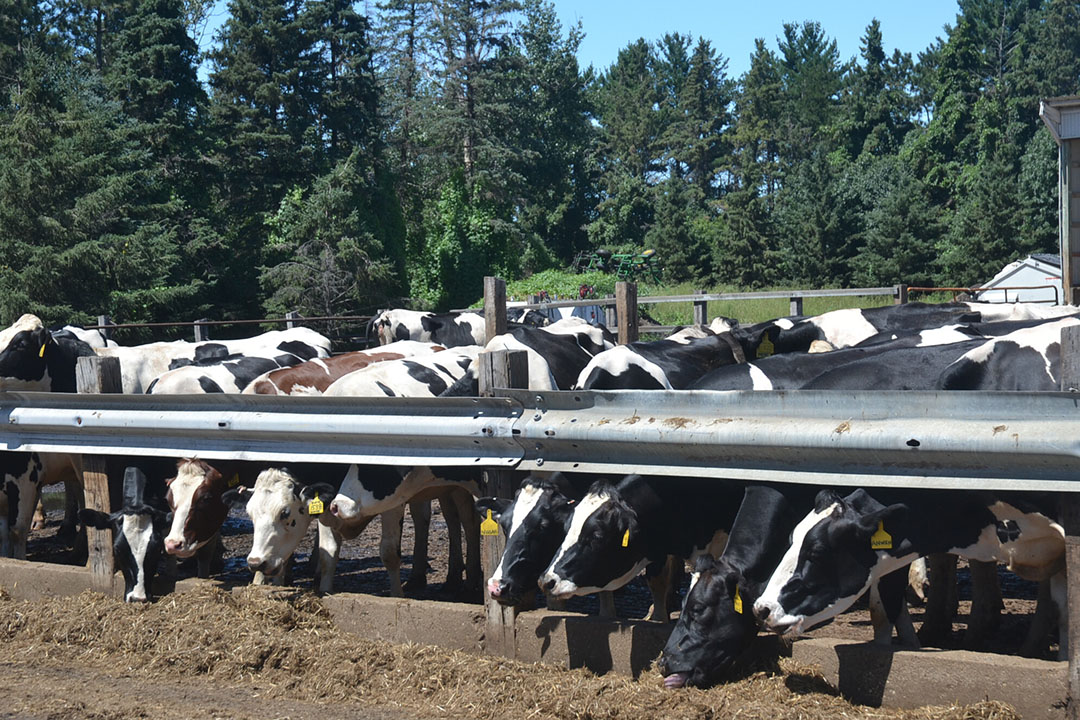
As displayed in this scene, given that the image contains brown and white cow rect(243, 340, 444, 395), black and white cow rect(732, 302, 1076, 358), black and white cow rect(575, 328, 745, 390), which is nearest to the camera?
black and white cow rect(575, 328, 745, 390)

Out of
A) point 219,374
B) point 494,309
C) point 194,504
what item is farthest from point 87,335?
point 194,504

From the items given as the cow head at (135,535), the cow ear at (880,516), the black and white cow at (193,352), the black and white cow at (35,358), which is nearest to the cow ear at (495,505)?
the cow ear at (880,516)

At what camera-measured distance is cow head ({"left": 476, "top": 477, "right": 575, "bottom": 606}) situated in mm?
5295

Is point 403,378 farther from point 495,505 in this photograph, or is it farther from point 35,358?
point 35,358

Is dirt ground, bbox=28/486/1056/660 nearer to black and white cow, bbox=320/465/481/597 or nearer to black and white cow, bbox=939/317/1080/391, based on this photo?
black and white cow, bbox=320/465/481/597

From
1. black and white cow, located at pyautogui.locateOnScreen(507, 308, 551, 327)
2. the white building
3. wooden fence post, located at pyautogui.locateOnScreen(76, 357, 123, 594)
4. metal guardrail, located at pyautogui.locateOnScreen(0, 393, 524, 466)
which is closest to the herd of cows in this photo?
wooden fence post, located at pyautogui.locateOnScreen(76, 357, 123, 594)

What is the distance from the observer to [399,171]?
48031 millimetres

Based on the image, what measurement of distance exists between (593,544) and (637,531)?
9.9 inches

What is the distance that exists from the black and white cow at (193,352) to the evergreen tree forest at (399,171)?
20070 millimetres

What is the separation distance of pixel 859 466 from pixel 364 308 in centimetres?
3659

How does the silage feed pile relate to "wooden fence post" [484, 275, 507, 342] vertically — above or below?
below

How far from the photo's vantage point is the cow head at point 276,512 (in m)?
6.50

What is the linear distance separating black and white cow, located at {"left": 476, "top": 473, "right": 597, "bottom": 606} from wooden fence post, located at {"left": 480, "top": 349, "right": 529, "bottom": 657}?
60mm

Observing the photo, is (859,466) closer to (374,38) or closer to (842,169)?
(374,38)
